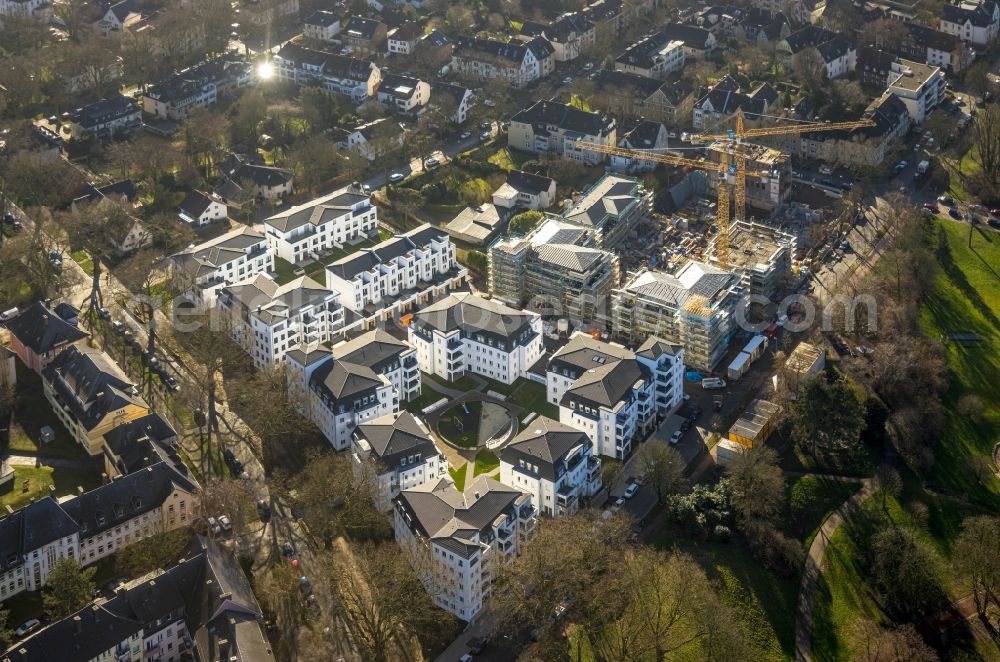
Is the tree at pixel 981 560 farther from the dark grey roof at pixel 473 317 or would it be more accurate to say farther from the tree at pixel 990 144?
the tree at pixel 990 144

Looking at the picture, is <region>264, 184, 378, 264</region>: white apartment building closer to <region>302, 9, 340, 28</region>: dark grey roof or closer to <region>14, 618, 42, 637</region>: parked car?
<region>14, 618, 42, 637</region>: parked car

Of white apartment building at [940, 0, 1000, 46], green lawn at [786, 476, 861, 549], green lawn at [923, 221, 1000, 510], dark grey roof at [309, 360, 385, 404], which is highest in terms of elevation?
white apartment building at [940, 0, 1000, 46]

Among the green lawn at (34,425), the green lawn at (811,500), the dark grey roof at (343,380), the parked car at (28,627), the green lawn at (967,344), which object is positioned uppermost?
the dark grey roof at (343,380)

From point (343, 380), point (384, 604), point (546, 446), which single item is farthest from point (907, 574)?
point (343, 380)

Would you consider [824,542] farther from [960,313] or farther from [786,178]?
[786,178]

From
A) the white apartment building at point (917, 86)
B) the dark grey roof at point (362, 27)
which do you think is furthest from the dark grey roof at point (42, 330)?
the white apartment building at point (917, 86)

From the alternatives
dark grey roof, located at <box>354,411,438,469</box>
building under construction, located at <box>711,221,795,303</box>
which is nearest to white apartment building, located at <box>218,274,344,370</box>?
dark grey roof, located at <box>354,411,438,469</box>

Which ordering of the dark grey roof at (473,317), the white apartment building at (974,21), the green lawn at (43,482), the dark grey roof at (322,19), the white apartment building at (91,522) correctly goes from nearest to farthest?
the white apartment building at (91,522) → the green lawn at (43,482) → the dark grey roof at (473,317) → the white apartment building at (974,21) → the dark grey roof at (322,19)
